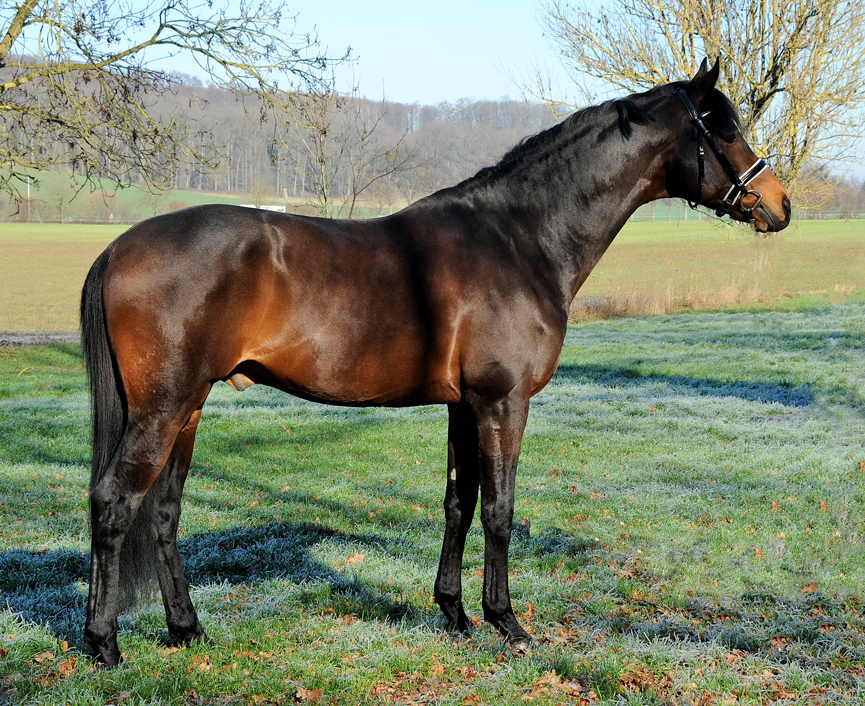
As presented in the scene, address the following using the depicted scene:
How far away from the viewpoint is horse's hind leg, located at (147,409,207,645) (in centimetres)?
348

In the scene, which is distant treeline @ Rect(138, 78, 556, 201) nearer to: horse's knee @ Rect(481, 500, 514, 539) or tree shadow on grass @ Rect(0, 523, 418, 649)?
tree shadow on grass @ Rect(0, 523, 418, 649)

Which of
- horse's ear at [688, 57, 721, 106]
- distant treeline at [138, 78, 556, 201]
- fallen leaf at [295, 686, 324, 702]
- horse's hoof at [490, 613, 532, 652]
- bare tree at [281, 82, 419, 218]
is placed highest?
distant treeline at [138, 78, 556, 201]

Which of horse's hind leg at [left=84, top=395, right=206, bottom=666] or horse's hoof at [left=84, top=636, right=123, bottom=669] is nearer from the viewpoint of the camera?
horse's hind leg at [left=84, top=395, right=206, bottom=666]

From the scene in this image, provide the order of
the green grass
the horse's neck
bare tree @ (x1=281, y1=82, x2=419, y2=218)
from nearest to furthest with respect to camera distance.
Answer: the horse's neck, bare tree @ (x1=281, y1=82, x2=419, y2=218), the green grass

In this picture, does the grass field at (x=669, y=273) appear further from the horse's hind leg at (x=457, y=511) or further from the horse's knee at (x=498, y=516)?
the horse's knee at (x=498, y=516)

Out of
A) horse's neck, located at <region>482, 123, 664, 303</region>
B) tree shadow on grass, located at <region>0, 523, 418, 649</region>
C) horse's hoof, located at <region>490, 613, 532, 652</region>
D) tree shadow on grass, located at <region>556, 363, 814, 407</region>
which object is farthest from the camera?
tree shadow on grass, located at <region>556, 363, 814, 407</region>

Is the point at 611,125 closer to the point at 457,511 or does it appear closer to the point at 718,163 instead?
the point at 718,163

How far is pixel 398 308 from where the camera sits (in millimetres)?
3314

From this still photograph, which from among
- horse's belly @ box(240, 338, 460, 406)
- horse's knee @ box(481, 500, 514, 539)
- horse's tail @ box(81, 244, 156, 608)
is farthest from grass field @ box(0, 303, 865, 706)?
horse's belly @ box(240, 338, 460, 406)

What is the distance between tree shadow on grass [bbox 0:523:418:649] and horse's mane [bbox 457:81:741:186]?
2.46 metres

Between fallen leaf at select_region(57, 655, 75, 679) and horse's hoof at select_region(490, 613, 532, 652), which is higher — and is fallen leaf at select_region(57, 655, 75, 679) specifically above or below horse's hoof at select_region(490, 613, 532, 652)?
below

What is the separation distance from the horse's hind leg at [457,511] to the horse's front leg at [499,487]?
0.66 ft

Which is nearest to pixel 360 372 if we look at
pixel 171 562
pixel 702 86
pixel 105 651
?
pixel 171 562

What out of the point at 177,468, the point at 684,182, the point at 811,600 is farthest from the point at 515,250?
the point at 811,600
